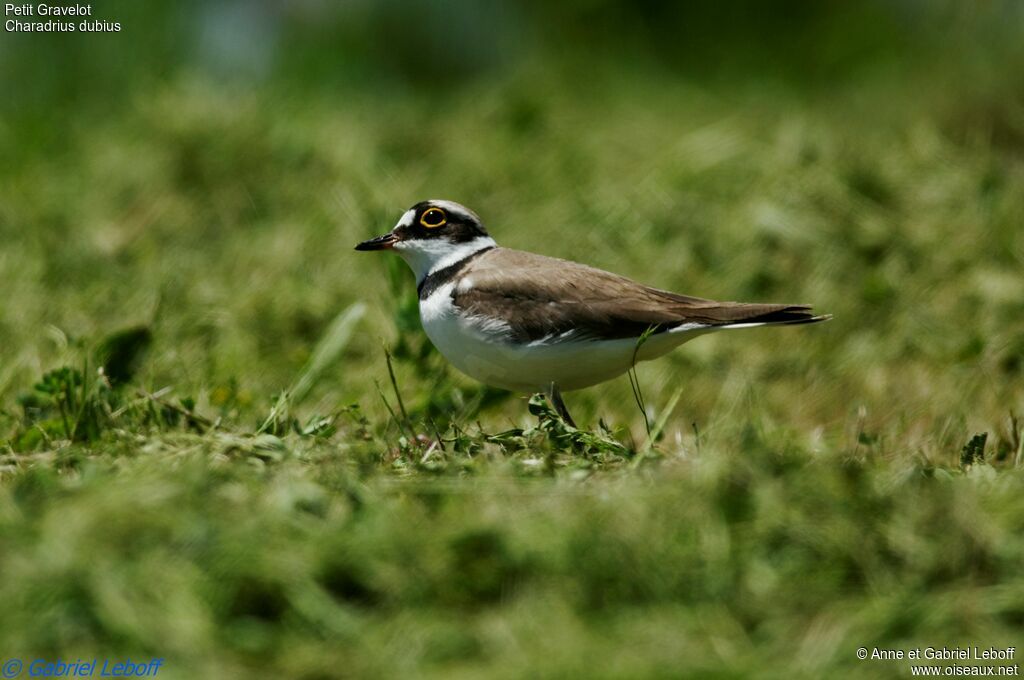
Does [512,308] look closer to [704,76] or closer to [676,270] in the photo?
[676,270]

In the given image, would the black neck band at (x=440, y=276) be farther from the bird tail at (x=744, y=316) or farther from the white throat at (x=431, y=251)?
the bird tail at (x=744, y=316)

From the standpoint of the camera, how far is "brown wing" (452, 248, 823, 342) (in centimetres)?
564

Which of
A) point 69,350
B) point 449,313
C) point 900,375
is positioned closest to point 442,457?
point 449,313

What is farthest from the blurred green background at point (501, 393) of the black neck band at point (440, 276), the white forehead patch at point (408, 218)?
the white forehead patch at point (408, 218)

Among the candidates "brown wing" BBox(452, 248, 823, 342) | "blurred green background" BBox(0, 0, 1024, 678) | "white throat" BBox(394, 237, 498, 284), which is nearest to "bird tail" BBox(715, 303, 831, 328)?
"brown wing" BBox(452, 248, 823, 342)

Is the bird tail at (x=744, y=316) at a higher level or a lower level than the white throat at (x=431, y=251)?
lower

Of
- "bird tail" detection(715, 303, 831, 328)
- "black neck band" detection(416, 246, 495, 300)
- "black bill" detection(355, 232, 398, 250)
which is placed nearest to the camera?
"bird tail" detection(715, 303, 831, 328)

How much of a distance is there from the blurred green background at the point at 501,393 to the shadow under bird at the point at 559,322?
30 cm

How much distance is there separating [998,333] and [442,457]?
3.56 metres

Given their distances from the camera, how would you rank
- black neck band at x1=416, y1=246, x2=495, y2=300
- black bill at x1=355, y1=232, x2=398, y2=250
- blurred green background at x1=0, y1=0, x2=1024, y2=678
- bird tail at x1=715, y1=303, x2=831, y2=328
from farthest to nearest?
black bill at x1=355, y1=232, x2=398, y2=250
black neck band at x1=416, y1=246, x2=495, y2=300
bird tail at x1=715, y1=303, x2=831, y2=328
blurred green background at x1=0, y1=0, x2=1024, y2=678

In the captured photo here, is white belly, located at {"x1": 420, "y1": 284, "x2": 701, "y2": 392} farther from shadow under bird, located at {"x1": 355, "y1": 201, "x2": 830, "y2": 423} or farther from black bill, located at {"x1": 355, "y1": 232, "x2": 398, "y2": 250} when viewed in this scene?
black bill, located at {"x1": 355, "y1": 232, "x2": 398, "y2": 250}

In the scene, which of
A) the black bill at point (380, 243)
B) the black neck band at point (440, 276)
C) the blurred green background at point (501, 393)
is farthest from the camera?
the black bill at point (380, 243)

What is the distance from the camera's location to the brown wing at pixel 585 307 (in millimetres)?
5641

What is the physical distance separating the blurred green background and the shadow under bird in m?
0.30
